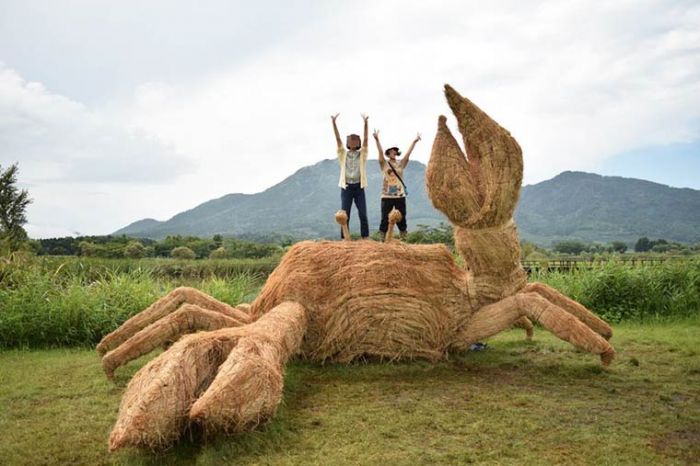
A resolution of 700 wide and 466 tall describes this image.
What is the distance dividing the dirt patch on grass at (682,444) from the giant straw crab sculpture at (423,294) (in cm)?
115

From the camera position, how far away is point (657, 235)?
106438mm

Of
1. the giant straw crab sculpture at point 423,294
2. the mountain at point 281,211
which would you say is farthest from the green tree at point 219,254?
the mountain at point 281,211

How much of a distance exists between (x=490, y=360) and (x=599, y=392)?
1.26 metres

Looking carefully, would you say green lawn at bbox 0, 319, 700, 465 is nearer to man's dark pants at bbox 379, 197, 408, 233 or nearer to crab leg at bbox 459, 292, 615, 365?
crab leg at bbox 459, 292, 615, 365

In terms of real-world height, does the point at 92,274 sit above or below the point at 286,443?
above

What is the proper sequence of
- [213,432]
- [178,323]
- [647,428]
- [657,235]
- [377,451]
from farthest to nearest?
[657,235] → [178,323] → [647,428] → [377,451] → [213,432]

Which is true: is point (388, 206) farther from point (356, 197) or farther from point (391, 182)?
point (356, 197)

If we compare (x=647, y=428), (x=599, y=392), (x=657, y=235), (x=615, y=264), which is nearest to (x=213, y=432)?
(x=647, y=428)

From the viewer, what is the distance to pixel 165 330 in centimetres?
428

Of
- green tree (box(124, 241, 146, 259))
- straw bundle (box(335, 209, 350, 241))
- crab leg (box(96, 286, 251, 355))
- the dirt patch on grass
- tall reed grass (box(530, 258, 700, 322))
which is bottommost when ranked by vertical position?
the dirt patch on grass

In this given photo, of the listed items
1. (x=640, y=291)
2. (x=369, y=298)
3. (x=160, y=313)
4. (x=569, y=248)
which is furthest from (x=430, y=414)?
(x=569, y=248)

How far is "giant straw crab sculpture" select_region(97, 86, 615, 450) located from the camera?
15.4 feet

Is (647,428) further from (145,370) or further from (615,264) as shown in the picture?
(615,264)

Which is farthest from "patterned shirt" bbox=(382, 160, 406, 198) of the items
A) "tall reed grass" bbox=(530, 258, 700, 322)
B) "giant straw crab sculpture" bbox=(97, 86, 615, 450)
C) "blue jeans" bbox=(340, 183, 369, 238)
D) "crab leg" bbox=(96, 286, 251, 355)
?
"tall reed grass" bbox=(530, 258, 700, 322)
